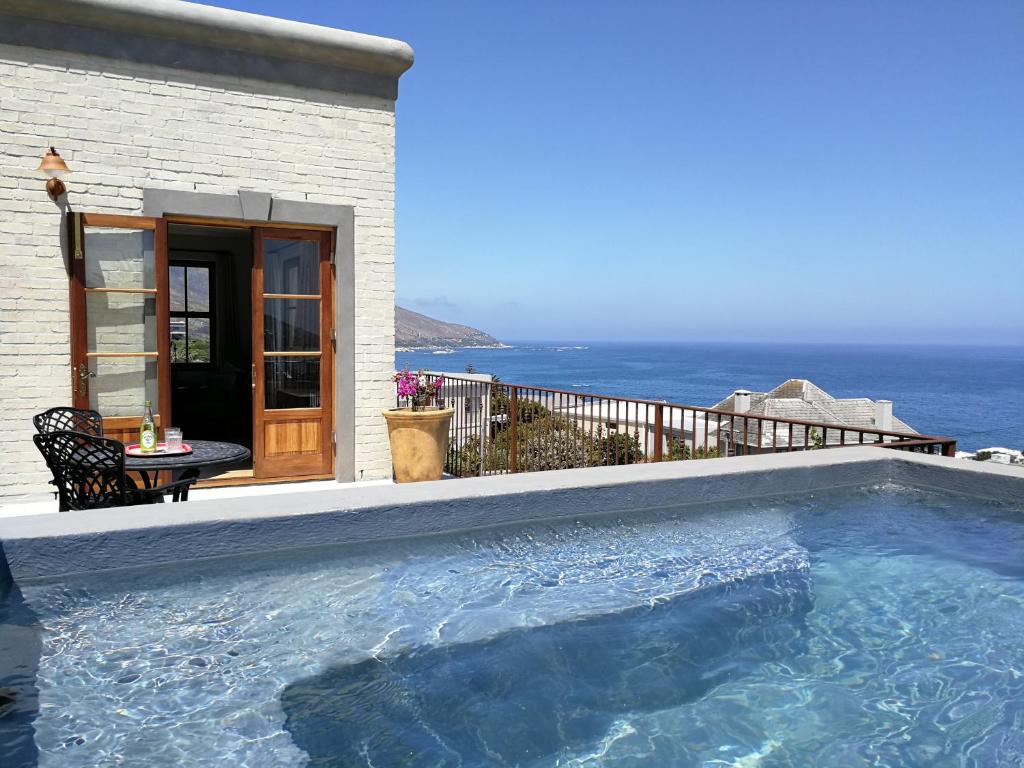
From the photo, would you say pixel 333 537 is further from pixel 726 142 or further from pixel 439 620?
pixel 726 142

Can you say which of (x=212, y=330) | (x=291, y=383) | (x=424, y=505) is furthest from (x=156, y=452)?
(x=212, y=330)

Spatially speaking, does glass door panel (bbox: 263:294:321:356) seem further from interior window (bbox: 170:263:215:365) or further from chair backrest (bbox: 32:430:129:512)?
interior window (bbox: 170:263:215:365)

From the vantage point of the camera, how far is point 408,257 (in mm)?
92812

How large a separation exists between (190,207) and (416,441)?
8.19 ft

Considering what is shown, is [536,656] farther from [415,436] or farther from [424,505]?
[415,436]

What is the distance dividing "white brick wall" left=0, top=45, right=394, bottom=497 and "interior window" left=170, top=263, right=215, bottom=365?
4144 millimetres

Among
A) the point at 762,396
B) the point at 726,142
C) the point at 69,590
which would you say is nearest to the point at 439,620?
the point at 69,590

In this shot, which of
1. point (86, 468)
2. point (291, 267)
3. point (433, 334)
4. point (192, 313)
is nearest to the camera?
point (86, 468)

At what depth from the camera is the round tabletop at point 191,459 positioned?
12.3ft

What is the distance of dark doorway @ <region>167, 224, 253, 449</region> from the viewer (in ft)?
30.3

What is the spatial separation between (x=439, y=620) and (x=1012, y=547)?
324 cm

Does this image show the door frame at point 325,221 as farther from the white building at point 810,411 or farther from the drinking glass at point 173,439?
the white building at point 810,411

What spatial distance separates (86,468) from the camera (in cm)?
352

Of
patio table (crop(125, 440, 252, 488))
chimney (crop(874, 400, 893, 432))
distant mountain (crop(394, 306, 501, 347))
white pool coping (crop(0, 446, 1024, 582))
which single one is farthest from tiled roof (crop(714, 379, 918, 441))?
distant mountain (crop(394, 306, 501, 347))
